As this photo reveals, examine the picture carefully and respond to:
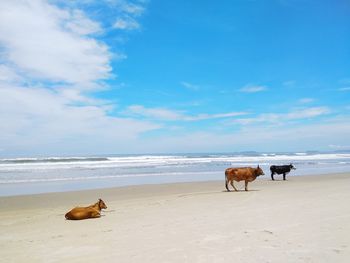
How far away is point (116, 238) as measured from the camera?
6.71 meters

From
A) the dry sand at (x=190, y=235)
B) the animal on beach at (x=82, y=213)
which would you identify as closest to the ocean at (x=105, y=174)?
the animal on beach at (x=82, y=213)

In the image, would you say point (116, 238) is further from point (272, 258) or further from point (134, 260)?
point (272, 258)

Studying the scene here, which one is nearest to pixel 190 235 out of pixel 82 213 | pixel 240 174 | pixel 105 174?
pixel 82 213

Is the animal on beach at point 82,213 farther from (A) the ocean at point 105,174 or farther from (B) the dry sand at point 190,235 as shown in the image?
(A) the ocean at point 105,174

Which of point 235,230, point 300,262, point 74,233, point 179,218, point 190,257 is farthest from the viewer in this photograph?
point 179,218

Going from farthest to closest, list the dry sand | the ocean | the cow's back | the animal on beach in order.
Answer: the ocean < the cow's back < the animal on beach < the dry sand

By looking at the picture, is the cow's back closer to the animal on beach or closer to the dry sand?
the dry sand

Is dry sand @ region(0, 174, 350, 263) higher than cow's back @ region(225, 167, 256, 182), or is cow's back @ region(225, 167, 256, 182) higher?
cow's back @ region(225, 167, 256, 182)

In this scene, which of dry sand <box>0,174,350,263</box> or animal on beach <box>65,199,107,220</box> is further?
animal on beach <box>65,199,107,220</box>

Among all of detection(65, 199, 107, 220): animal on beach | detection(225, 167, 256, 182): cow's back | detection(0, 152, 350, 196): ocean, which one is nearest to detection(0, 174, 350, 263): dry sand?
detection(65, 199, 107, 220): animal on beach

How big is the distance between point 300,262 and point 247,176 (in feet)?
37.3

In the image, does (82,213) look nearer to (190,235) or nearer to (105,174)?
(190,235)

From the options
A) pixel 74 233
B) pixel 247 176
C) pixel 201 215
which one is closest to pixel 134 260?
pixel 74 233

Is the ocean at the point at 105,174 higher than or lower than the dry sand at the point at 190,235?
higher
